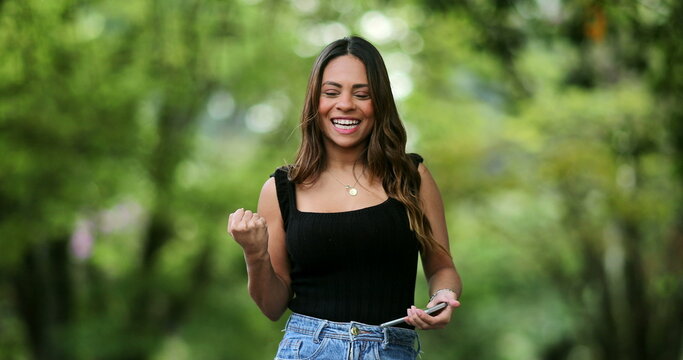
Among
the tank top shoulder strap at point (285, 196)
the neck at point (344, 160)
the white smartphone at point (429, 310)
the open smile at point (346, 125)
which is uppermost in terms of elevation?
the open smile at point (346, 125)

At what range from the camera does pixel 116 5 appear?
14.5 m

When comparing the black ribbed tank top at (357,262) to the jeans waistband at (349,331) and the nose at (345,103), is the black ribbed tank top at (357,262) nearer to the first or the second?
the jeans waistband at (349,331)

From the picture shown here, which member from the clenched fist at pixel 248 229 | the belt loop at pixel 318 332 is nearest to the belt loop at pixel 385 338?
the belt loop at pixel 318 332

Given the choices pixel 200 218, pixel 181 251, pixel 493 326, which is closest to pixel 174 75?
pixel 200 218

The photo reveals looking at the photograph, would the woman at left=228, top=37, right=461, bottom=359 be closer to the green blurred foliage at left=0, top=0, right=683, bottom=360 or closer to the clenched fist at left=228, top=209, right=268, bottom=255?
the clenched fist at left=228, top=209, right=268, bottom=255

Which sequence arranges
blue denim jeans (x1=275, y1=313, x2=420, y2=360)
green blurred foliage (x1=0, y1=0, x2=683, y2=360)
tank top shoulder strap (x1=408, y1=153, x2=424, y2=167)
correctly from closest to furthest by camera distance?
blue denim jeans (x1=275, y1=313, x2=420, y2=360)
tank top shoulder strap (x1=408, y1=153, x2=424, y2=167)
green blurred foliage (x1=0, y1=0, x2=683, y2=360)

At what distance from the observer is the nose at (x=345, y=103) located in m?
3.48

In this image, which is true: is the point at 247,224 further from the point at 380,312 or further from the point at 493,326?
the point at 493,326

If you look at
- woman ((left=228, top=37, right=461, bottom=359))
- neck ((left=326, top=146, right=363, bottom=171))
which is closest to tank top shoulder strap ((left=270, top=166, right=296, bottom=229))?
woman ((left=228, top=37, right=461, bottom=359))

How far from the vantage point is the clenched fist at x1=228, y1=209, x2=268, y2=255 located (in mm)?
3203

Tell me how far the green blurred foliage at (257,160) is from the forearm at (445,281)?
565 centimetres

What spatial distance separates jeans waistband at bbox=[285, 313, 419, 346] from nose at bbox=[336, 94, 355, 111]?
0.66m

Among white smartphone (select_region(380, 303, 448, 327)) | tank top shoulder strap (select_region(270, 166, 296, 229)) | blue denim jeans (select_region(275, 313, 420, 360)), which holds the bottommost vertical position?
blue denim jeans (select_region(275, 313, 420, 360))

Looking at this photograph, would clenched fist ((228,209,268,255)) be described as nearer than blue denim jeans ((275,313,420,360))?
Yes
